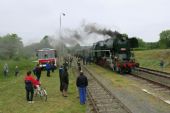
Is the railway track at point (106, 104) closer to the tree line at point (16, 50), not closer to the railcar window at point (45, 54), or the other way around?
the railcar window at point (45, 54)

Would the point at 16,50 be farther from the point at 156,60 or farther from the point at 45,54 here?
the point at 45,54

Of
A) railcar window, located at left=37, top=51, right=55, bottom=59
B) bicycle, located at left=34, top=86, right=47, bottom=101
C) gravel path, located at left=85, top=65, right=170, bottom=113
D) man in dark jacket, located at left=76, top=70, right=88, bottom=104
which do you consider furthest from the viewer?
railcar window, located at left=37, top=51, right=55, bottom=59

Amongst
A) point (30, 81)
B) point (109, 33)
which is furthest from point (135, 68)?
point (30, 81)

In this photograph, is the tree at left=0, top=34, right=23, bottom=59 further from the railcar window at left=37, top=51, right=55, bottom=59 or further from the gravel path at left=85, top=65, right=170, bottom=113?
the gravel path at left=85, top=65, right=170, bottom=113

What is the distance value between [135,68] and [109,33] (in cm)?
1076

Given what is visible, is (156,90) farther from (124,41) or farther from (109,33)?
(109,33)

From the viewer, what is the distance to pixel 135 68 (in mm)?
37188

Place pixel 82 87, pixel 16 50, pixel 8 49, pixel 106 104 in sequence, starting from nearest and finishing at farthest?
pixel 106 104
pixel 82 87
pixel 8 49
pixel 16 50

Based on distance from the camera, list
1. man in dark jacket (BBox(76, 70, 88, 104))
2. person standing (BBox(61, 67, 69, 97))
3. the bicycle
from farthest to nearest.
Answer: person standing (BBox(61, 67, 69, 97)) < the bicycle < man in dark jacket (BBox(76, 70, 88, 104))

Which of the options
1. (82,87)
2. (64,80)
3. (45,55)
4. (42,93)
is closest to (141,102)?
(82,87)

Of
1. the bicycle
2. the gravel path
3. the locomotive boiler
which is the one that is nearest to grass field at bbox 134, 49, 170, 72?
the locomotive boiler

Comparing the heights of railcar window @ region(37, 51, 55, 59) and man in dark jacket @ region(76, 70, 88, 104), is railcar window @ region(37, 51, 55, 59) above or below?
above

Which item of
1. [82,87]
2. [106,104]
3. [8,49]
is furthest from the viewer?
[8,49]

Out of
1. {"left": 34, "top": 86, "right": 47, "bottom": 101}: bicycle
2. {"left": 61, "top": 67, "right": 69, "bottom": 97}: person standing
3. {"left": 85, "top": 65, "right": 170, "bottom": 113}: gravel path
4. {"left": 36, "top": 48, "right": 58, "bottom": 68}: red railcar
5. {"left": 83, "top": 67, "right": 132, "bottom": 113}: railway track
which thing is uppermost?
{"left": 36, "top": 48, "right": 58, "bottom": 68}: red railcar
